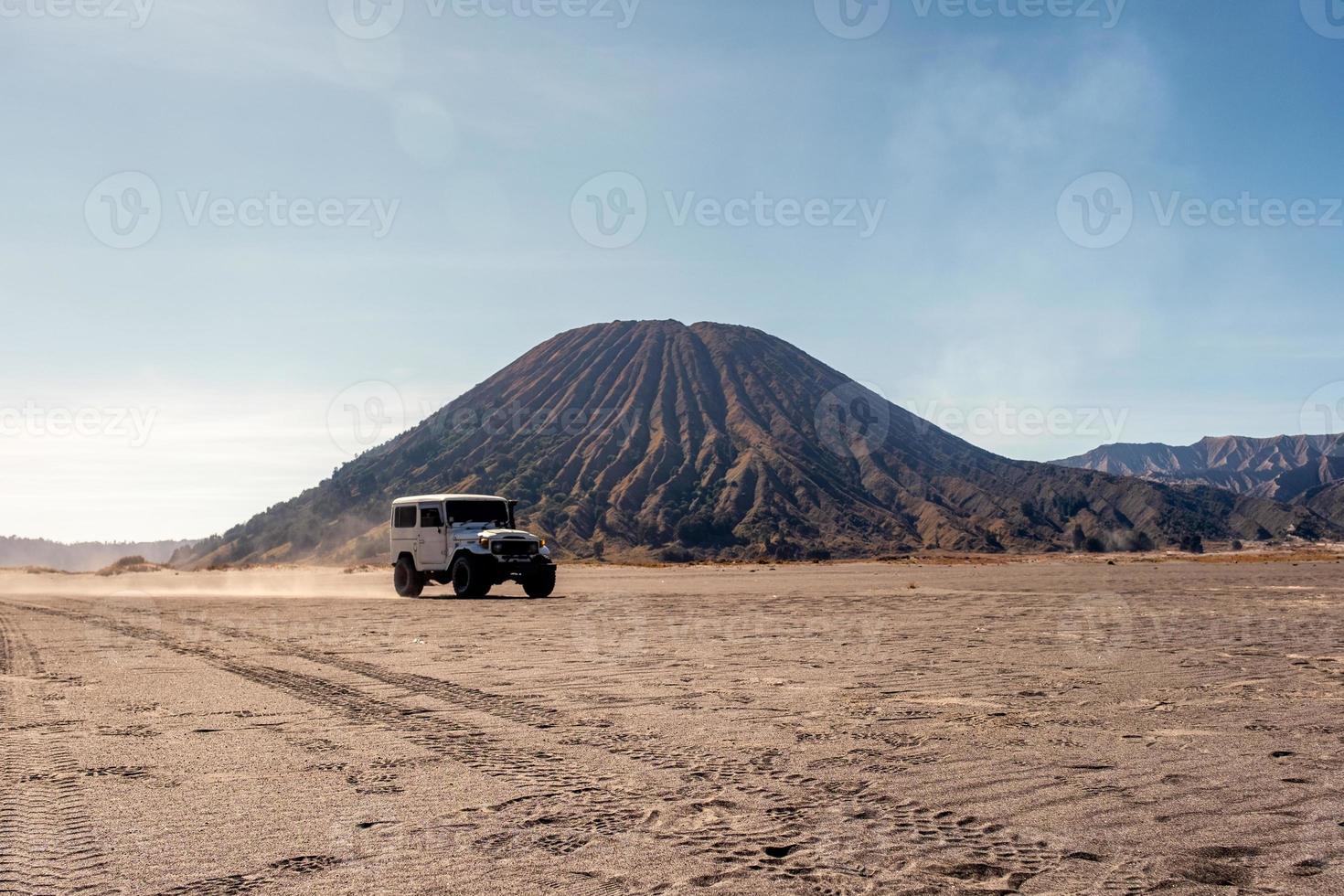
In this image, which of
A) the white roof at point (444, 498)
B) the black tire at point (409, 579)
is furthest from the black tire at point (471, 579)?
the black tire at point (409, 579)

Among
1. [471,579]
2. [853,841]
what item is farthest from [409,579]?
[853,841]

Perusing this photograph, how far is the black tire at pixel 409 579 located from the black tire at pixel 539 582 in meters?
3.63

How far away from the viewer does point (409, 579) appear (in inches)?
1206

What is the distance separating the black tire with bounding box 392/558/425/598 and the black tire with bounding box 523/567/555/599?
3632 mm

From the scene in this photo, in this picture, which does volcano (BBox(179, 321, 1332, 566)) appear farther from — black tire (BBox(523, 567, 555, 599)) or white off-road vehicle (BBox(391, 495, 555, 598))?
black tire (BBox(523, 567, 555, 599))

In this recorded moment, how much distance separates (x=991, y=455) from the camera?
182875 millimetres

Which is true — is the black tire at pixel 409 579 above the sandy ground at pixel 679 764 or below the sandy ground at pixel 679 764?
above

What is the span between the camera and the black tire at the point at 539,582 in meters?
28.8

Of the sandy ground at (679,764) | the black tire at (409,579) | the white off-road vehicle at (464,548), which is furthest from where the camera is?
the black tire at (409,579)

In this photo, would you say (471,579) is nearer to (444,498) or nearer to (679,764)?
(444,498)

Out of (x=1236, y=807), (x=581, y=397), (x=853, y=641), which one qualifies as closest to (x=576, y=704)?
(x=1236, y=807)

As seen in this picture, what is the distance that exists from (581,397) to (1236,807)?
16540 cm

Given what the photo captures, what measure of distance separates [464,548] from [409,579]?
2902 millimetres

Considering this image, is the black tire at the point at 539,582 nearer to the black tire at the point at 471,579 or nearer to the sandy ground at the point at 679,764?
the black tire at the point at 471,579
